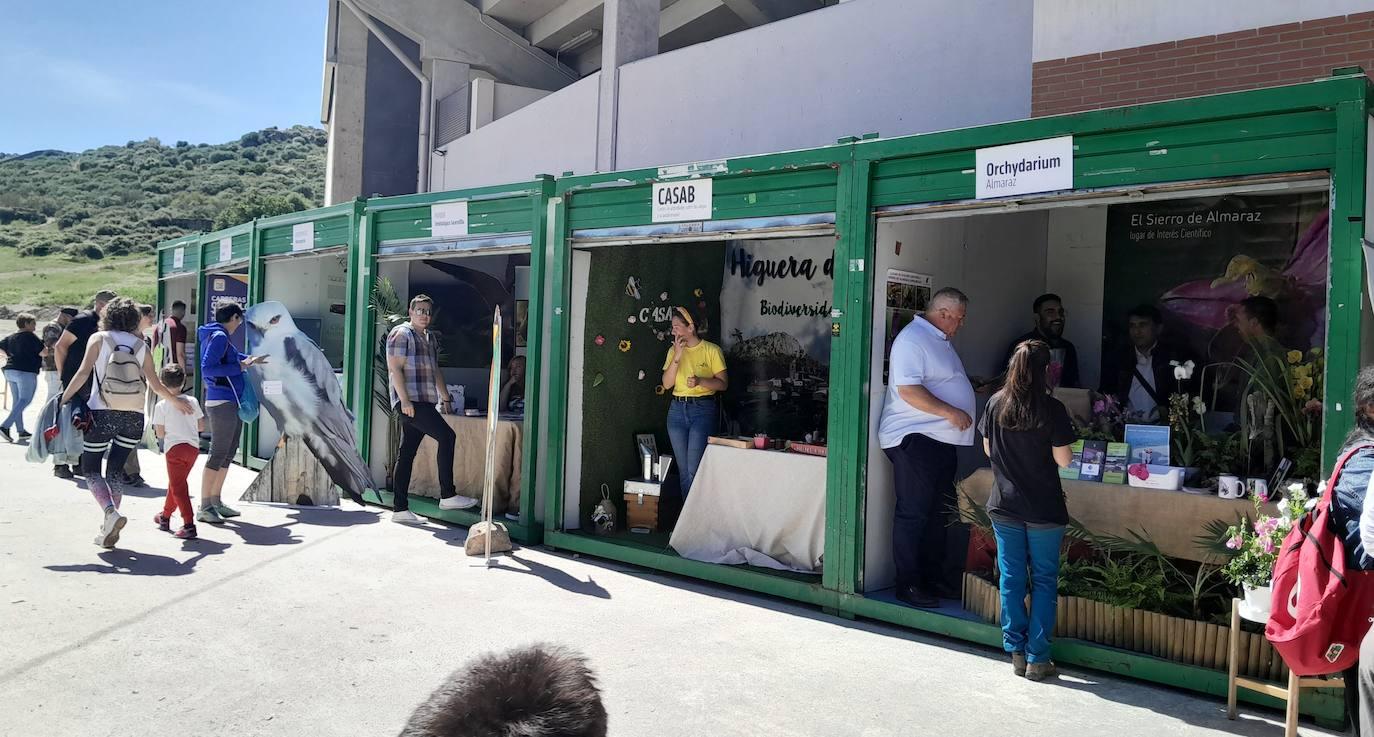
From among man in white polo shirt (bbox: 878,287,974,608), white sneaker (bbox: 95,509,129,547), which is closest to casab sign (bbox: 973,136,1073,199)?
man in white polo shirt (bbox: 878,287,974,608)

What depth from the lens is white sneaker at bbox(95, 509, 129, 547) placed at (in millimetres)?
6590

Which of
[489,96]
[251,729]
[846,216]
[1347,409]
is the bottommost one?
[251,729]

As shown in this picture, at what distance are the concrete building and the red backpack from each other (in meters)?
3.63

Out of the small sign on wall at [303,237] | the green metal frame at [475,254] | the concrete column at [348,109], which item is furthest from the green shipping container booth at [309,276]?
the concrete column at [348,109]

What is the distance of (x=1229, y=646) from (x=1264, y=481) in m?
0.85

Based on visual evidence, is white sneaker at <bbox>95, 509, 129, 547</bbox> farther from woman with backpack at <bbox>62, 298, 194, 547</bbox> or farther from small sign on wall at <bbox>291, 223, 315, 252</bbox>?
small sign on wall at <bbox>291, 223, 315, 252</bbox>

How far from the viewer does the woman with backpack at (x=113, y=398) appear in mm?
6688

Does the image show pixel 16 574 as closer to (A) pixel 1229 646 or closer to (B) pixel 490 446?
(B) pixel 490 446

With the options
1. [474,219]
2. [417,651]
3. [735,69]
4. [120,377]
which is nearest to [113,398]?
[120,377]

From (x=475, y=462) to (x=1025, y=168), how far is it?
5.23 metres

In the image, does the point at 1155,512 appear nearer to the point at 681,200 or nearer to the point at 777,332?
the point at 681,200

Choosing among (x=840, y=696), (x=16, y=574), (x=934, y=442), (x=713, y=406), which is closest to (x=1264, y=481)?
(x=934, y=442)

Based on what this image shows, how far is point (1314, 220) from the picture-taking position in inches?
254

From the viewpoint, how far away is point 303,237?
→ 33.0ft
